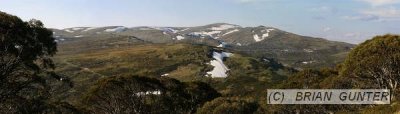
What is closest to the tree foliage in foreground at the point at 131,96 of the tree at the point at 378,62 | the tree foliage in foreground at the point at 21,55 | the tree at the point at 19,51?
the tree foliage in foreground at the point at 21,55

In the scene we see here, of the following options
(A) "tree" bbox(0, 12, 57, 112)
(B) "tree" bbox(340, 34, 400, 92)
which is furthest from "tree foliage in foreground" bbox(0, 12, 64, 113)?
(B) "tree" bbox(340, 34, 400, 92)

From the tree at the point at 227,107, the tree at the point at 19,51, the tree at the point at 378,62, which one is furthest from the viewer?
the tree at the point at 227,107

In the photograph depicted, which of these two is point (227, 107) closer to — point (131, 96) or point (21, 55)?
point (131, 96)

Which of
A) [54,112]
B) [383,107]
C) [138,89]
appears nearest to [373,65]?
[383,107]

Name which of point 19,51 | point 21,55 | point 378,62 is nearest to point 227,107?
point 378,62

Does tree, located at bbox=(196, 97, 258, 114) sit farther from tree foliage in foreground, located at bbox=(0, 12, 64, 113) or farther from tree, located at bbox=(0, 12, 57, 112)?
tree, located at bbox=(0, 12, 57, 112)

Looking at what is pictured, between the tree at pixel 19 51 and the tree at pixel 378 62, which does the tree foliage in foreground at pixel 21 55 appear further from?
the tree at pixel 378 62

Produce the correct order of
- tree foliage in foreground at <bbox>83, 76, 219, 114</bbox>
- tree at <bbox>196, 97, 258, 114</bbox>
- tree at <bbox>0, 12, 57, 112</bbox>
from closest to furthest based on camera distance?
tree at <bbox>0, 12, 57, 112</bbox> < tree at <bbox>196, 97, 258, 114</bbox> < tree foliage in foreground at <bbox>83, 76, 219, 114</bbox>
